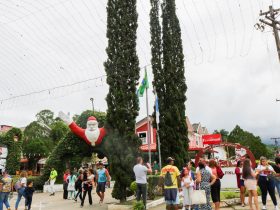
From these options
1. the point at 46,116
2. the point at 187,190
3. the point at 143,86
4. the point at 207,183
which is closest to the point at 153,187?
the point at 187,190

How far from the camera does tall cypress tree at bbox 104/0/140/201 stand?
43.2 ft

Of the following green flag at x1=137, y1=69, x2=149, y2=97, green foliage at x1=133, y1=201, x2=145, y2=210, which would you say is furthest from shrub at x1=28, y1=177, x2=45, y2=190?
green foliage at x1=133, y1=201, x2=145, y2=210

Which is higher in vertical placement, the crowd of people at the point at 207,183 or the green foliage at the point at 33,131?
the green foliage at the point at 33,131

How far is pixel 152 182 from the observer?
13.7 m

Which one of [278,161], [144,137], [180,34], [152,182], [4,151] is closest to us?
[278,161]

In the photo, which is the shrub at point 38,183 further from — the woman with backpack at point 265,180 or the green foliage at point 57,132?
the green foliage at point 57,132

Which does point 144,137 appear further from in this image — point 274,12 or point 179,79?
point 274,12

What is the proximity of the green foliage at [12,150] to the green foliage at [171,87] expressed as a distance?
1567cm

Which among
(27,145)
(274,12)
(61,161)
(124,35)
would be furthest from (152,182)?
(27,145)

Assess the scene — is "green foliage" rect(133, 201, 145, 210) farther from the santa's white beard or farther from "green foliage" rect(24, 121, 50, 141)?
"green foliage" rect(24, 121, 50, 141)

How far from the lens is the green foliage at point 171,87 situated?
19.5 meters

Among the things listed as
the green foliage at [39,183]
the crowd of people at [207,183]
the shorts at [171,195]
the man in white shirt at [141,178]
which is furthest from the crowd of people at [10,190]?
the green foliage at [39,183]

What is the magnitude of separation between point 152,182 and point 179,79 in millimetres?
8910

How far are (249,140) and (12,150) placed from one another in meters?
62.6
